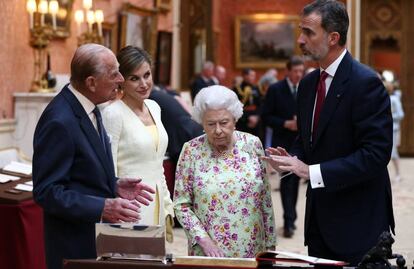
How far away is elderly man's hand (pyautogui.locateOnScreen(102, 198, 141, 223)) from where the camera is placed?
3.56m

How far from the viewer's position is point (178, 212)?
4359mm

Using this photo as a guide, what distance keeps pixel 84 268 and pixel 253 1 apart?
21.4m

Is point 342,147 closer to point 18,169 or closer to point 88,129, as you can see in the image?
point 88,129

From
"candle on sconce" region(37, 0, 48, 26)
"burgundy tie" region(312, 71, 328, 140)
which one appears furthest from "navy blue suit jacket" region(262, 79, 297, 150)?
"burgundy tie" region(312, 71, 328, 140)

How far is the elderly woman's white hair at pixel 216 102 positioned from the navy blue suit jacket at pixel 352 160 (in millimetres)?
514

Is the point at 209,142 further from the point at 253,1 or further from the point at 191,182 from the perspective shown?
the point at 253,1

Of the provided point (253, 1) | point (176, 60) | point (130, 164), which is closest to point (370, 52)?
point (253, 1)

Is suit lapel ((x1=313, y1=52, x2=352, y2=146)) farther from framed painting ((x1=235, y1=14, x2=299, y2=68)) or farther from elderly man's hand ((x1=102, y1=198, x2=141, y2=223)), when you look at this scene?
framed painting ((x1=235, y1=14, x2=299, y2=68))

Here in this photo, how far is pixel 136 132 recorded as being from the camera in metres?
5.22

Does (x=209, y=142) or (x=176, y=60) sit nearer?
(x=209, y=142)

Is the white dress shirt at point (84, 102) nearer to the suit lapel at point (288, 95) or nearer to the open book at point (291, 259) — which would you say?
the open book at point (291, 259)

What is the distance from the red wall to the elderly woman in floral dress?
64.1ft

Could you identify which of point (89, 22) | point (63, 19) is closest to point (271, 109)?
point (89, 22)

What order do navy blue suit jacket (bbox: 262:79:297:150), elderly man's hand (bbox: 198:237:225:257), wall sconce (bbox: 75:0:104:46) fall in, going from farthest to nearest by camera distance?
wall sconce (bbox: 75:0:104:46), navy blue suit jacket (bbox: 262:79:297:150), elderly man's hand (bbox: 198:237:225:257)
